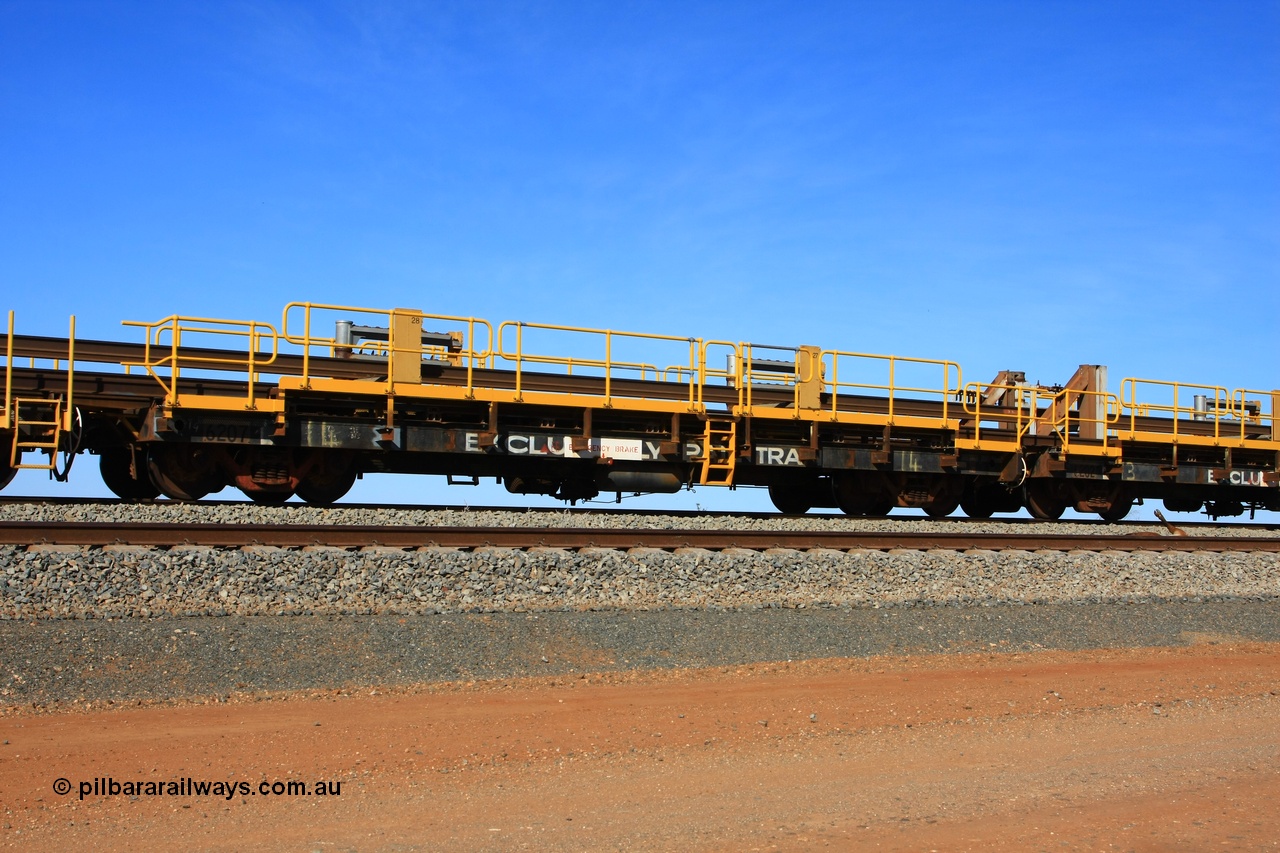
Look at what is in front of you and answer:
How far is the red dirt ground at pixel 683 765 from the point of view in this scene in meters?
4.52

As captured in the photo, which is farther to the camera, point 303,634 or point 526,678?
point 303,634

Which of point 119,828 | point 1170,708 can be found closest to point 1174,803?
point 1170,708

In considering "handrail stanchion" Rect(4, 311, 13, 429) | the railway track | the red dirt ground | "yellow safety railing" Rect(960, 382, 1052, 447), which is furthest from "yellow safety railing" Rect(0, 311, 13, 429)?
"yellow safety railing" Rect(960, 382, 1052, 447)

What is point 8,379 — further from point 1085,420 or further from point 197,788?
point 1085,420

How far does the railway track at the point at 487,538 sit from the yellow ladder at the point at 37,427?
304 centimetres

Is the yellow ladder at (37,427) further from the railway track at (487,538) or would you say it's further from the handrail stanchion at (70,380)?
the railway track at (487,538)

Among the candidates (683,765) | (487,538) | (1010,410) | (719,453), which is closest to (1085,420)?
(1010,410)

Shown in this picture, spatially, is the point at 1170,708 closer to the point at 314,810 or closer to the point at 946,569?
the point at 946,569

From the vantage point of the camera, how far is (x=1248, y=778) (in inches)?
220

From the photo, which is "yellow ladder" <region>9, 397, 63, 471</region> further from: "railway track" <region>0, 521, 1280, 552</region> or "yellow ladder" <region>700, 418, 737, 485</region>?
"yellow ladder" <region>700, 418, 737, 485</region>

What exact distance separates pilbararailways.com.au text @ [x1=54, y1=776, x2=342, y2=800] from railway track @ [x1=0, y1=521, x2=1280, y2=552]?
16.1ft

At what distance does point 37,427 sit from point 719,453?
9121 millimetres

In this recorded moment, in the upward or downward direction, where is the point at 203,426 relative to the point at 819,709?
upward

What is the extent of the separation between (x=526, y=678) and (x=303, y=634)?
1.79 metres
